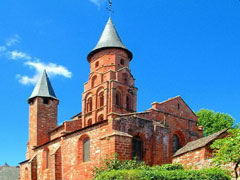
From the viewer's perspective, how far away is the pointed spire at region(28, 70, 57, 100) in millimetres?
39531

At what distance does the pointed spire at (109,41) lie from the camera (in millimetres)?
38531

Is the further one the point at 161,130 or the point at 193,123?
the point at 193,123

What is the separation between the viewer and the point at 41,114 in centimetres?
3875

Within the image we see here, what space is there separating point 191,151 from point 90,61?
19.7m

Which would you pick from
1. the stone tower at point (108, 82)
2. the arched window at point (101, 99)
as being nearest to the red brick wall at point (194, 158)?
the stone tower at point (108, 82)

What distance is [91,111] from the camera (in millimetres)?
37438

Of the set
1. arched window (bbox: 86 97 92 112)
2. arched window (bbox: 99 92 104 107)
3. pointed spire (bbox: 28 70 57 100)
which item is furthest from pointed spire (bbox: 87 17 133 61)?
pointed spire (bbox: 28 70 57 100)

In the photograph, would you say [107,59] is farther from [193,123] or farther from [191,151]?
[191,151]

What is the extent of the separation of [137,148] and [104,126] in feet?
10.5

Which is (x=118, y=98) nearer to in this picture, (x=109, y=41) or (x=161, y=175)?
(x=109, y=41)

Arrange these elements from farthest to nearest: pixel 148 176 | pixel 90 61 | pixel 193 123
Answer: pixel 90 61, pixel 193 123, pixel 148 176

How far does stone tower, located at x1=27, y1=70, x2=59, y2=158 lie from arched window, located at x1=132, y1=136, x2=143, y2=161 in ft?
51.0

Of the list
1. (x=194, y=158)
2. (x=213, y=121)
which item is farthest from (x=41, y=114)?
(x=213, y=121)

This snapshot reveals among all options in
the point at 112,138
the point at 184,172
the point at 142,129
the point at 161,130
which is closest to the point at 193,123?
the point at 161,130
